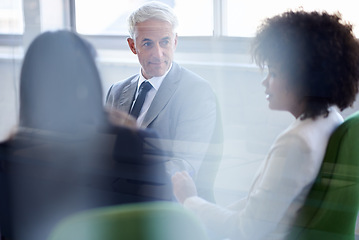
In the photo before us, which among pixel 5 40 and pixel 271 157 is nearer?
pixel 271 157

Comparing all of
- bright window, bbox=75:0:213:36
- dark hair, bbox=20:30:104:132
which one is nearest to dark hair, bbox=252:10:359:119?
bright window, bbox=75:0:213:36

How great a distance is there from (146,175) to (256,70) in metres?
0.51

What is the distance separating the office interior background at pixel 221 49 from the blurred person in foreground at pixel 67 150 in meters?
0.07

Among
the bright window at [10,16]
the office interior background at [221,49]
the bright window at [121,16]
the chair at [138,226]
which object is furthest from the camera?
the bright window at [10,16]

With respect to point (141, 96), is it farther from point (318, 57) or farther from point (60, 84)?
point (318, 57)

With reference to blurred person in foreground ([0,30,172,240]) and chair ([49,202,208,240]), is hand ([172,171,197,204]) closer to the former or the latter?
blurred person in foreground ([0,30,172,240])

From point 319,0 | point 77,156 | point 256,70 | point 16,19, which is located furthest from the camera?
point 16,19

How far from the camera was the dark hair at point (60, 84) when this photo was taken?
1.54 meters

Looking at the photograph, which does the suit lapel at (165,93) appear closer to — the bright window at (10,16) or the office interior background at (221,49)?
the office interior background at (221,49)

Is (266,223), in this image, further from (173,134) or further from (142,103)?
(142,103)

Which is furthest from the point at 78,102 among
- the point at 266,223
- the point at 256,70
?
the point at 266,223

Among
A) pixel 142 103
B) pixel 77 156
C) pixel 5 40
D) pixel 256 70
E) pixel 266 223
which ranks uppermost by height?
pixel 5 40

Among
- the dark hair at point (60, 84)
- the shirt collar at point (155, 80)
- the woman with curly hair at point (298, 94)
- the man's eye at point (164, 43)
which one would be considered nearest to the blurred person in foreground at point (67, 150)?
the dark hair at point (60, 84)

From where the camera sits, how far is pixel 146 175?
1521mm
